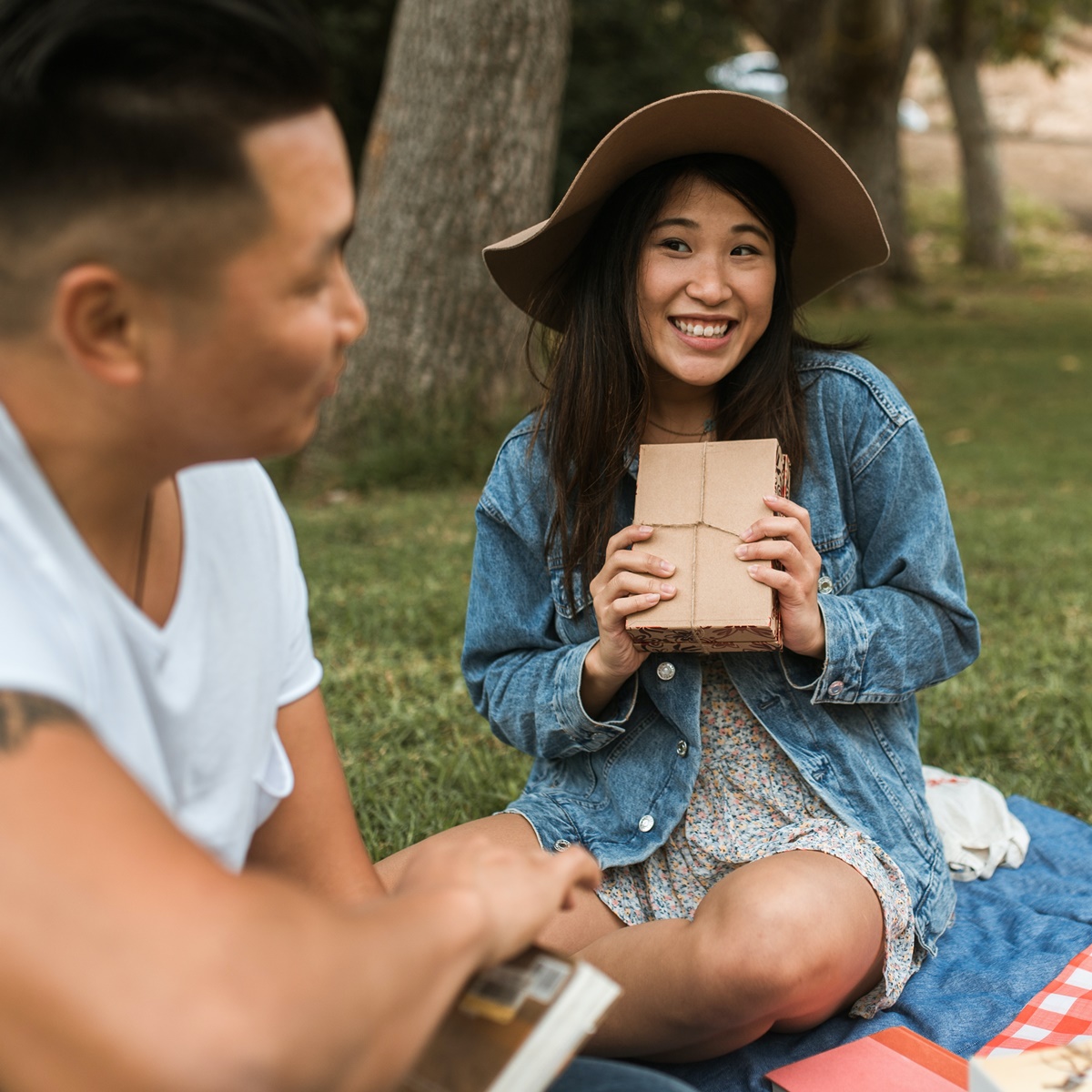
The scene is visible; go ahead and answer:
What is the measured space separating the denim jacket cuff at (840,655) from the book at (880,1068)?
58 centimetres

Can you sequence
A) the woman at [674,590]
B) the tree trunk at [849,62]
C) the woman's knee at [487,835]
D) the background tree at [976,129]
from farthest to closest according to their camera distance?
the background tree at [976,129], the tree trunk at [849,62], the woman's knee at [487,835], the woman at [674,590]

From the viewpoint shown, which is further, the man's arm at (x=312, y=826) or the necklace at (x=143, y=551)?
the man's arm at (x=312, y=826)

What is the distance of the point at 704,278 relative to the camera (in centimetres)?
233

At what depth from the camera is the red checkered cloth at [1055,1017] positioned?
2189 mm

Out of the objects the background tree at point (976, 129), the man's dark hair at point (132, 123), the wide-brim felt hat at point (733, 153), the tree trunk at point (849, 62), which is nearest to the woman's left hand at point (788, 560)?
the wide-brim felt hat at point (733, 153)

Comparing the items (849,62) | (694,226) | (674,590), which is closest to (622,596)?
(674,590)

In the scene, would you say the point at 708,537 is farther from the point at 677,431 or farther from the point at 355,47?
the point at 355,47

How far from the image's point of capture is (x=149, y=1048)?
954mm

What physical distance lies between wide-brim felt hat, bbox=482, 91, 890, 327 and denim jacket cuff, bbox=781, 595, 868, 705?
2.50 feet

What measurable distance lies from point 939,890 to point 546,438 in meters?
1.17

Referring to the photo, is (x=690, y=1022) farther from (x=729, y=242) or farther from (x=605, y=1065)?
(x=729, y=242)

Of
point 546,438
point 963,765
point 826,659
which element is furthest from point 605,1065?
point 963,765

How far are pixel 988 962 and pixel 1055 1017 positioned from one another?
224 millimetres

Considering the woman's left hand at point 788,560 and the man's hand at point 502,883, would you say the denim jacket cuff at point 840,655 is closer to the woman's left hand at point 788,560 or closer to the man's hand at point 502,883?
the woman's left hand at point 788,560
